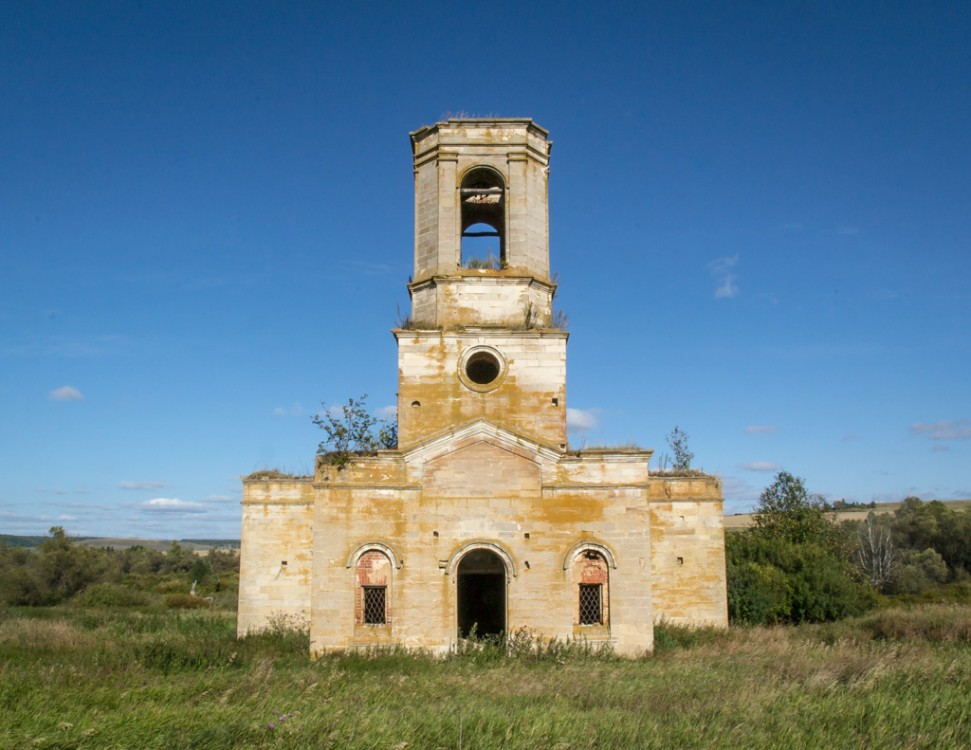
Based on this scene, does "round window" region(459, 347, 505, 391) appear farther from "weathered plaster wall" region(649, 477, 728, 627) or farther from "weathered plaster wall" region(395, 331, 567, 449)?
"weathered plaster wall" region(649, 477, 728, 627)

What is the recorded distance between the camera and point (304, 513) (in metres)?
19.4

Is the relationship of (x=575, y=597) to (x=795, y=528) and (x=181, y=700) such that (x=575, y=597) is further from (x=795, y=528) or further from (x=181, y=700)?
(x=795, y=528)

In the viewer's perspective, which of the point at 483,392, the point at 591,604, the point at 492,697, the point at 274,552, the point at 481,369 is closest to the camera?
the point at 492,697

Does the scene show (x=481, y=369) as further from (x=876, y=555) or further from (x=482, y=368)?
(x=876, y=555)

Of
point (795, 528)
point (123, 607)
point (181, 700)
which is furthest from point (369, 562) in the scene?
point (795, 528)

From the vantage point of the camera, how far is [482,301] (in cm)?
1647

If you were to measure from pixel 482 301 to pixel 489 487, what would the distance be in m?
3.95

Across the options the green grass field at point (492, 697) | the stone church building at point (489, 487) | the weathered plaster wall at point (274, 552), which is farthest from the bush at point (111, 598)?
the green grass field at point (492, 697)

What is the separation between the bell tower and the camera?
15922mm

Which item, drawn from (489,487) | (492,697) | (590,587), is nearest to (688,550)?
(590,587)

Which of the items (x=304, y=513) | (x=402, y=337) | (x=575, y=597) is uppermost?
(x=402, y=337)

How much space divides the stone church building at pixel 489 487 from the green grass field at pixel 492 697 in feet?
3.24

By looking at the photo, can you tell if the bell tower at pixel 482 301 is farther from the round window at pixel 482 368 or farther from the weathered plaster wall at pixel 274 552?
the weathered plaster wall at pixel 274 552

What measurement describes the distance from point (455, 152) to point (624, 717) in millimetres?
11911
